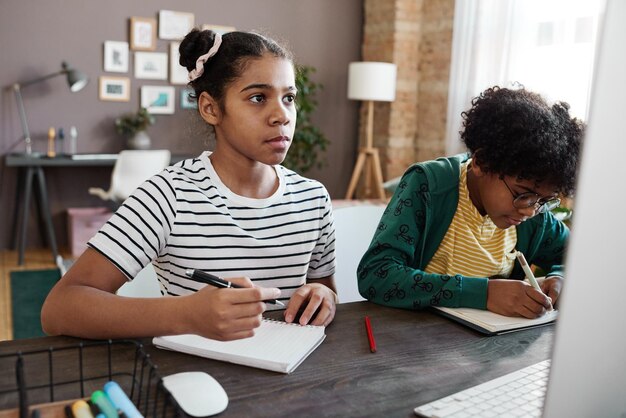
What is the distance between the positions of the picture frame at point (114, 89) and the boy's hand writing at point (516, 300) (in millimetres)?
4336

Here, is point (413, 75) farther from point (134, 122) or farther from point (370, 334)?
point (370, 334)

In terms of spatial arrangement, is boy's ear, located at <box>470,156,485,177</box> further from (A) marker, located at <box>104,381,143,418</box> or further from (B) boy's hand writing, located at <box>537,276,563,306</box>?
(A) marker, located at <box>104,381,143,418</box>

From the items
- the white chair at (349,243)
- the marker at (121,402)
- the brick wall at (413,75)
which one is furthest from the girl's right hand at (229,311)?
the brick wall at (413,75)

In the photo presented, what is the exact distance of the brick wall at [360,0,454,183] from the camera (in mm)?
5059

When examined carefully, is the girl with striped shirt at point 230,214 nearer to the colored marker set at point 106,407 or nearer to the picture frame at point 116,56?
the colored marker set at point 106,407

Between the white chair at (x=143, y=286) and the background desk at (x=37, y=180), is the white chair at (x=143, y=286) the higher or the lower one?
the higher one

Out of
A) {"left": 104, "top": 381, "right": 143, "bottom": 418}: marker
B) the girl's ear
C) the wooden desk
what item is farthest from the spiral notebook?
the girl's ear

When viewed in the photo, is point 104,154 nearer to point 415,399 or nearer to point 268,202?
point 268,202

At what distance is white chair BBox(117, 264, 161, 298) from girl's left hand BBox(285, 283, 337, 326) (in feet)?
1.26

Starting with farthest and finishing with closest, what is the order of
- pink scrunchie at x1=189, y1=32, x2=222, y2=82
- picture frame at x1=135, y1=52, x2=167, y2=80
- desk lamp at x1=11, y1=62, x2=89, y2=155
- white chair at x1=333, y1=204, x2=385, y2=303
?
picture frame at x1=135, y1=52, x2=167, y2=80 → desk lamp at x1=11, y1=62, x2=89, y2=155 → white chair at x1=333, y1=204, x2=385, y2=303 → pink scrunchie at x1=189, y1=32, x2=222, y2=82

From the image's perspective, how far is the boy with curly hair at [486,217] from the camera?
117 centimetres

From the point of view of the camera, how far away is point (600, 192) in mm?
458

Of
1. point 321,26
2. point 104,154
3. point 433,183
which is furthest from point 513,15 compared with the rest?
point 433,183

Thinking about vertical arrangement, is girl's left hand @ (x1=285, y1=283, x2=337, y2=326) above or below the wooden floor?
above
